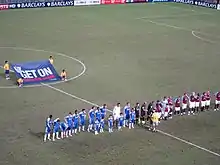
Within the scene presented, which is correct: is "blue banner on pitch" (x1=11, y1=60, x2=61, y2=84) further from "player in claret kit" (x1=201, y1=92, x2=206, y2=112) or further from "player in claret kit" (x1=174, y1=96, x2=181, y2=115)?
"player in claret kit" (x1=201, y1=92, x2=206, y2=112)

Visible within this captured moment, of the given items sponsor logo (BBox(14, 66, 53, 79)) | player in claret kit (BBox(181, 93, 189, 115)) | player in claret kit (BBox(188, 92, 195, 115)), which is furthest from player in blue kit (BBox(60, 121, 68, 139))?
sponsor logo (BBox(14, 66, 53, 79))

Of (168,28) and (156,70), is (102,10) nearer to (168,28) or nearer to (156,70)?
(168,28)

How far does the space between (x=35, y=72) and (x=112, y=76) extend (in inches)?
226

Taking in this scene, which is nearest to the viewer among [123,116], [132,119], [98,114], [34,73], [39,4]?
[98,114]

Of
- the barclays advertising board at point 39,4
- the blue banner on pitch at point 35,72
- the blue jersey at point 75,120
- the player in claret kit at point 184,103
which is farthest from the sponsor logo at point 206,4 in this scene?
the blue jersey at point 75,120

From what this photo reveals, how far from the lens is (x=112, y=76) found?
37969mm

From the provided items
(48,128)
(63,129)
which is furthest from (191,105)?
(48,128)

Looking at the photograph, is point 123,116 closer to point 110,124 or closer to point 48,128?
point 110,124

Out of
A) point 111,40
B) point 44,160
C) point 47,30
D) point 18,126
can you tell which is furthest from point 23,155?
point 47,30

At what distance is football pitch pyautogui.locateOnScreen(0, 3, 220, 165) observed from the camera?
2511 centimetres

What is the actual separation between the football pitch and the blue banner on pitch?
0.96 m

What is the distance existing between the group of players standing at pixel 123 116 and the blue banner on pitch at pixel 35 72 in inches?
278

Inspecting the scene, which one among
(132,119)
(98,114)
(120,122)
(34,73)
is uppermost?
(34,73)

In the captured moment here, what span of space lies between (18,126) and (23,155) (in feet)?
12.8
